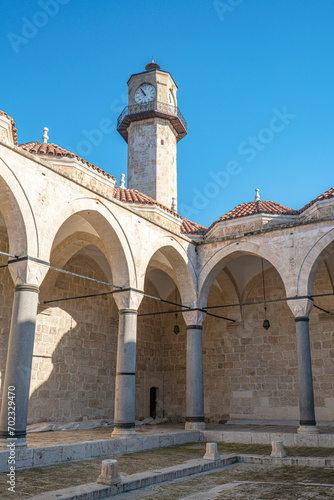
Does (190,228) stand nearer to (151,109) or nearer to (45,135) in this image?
(45,135)

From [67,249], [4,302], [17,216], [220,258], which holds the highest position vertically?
[67,249]

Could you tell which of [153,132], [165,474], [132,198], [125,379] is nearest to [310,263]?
[125,379]

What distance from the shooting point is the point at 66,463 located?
6605 millimetres

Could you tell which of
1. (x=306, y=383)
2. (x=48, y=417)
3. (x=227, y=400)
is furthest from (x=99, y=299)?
(x=306, y=383)

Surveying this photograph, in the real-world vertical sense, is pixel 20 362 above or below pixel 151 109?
below

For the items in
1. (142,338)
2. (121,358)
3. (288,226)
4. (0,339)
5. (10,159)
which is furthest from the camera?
(142,338)

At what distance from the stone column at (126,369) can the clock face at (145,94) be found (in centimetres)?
1222

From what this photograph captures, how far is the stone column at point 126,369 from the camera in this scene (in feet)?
28.0

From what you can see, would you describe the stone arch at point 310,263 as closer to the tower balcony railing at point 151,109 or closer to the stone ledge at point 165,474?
the stone ledge at point 165,474

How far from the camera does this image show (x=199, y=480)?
586 cm

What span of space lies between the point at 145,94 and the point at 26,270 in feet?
47.0

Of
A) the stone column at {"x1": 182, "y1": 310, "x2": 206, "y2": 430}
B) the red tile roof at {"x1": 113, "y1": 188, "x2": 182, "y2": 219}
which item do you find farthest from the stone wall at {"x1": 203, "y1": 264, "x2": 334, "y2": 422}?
the red tile roof at {"x1": 113, "y1": 188, "x2": 182, "y2": 219}

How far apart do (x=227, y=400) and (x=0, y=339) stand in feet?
22.4

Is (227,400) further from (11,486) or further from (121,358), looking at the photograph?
(11,486)
